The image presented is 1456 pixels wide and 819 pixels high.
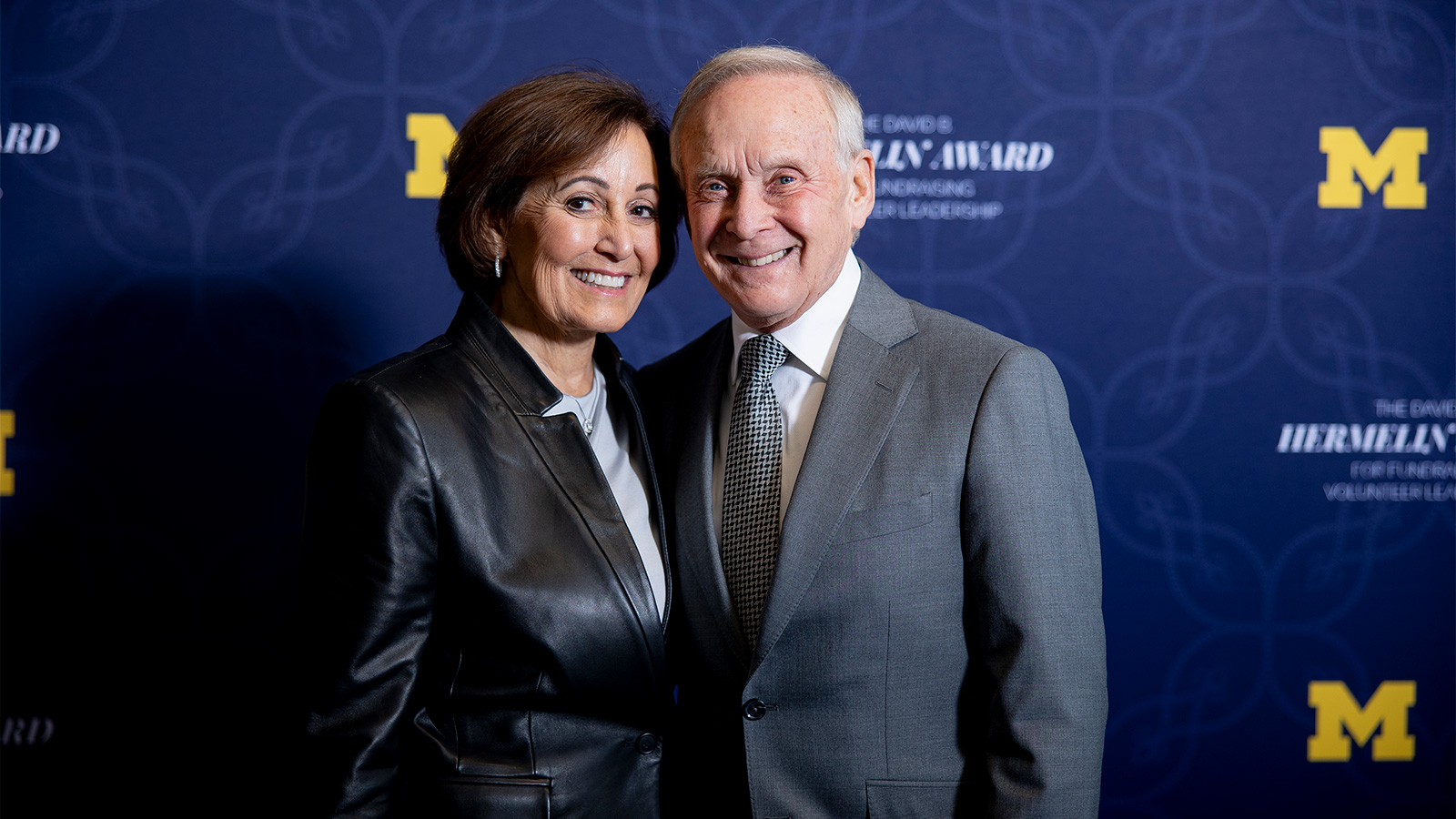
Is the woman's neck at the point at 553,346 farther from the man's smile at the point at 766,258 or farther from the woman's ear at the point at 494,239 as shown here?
the man's smile at the point at 766,258

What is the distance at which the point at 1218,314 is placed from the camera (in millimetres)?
2357

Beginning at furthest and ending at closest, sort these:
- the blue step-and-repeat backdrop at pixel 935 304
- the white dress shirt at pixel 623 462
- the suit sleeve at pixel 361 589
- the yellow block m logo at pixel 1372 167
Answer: the yellow block m logo at pixel 1372 167 → the blue step-and-repeat backdrop at pixel 935 304 → the white dress shirt at pixel 623 462 → the suit sleeve at pixel 361 589

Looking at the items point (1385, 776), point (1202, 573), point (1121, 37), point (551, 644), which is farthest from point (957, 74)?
point (1385, 776)

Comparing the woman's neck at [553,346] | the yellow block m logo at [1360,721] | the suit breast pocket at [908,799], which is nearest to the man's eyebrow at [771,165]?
the woman's neck at [553,346]

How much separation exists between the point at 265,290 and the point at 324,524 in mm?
1235

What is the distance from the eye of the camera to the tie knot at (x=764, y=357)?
1.46m

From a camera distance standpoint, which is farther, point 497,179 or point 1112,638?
point 1112,638

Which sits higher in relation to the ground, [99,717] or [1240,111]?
[1240,111]

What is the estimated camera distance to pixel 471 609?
4.21 ft

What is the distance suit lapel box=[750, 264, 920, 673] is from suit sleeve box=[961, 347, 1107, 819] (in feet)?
0.48

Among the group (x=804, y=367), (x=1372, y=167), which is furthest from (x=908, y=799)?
(x=1372, y=167)

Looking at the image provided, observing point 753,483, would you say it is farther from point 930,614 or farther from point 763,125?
point 763,125

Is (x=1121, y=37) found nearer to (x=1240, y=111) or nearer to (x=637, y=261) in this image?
(x=1240, y=111)

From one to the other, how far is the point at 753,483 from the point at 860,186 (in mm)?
524
